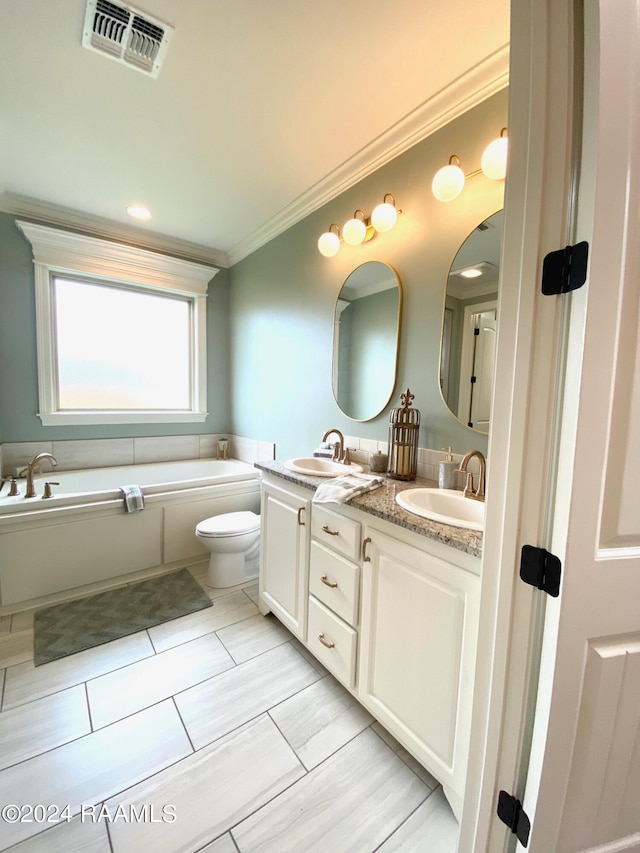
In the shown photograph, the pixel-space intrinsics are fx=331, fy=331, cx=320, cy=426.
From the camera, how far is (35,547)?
198 cm

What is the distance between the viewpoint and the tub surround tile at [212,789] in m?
0.99

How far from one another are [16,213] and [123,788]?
137 inches

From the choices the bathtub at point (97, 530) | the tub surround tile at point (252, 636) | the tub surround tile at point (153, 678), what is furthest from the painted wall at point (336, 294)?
the tub surround tile at point (153, 678)

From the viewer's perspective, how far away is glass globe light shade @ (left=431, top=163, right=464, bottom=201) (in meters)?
1.42

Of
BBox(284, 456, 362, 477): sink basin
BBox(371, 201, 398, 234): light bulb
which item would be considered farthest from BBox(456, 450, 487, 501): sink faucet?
BBox(371, 201, 398, 234): light bulb

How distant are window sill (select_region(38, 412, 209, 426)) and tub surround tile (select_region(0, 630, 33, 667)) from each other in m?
1.55

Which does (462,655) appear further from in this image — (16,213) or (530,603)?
(16,213)

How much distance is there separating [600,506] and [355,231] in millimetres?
1804

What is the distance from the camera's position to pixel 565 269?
0.66m

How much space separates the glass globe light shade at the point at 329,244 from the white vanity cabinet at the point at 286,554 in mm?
1466

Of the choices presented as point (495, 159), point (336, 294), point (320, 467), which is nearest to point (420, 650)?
point (320, 467)

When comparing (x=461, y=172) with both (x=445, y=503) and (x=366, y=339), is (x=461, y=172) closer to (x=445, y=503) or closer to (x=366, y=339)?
(x=366, y=339)

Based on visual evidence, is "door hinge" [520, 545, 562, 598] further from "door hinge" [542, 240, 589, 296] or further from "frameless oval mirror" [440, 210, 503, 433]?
"frameless oval mirror" [440, 210, 503, 433]

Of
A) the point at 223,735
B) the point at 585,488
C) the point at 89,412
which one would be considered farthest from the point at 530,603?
the point at 89,412
